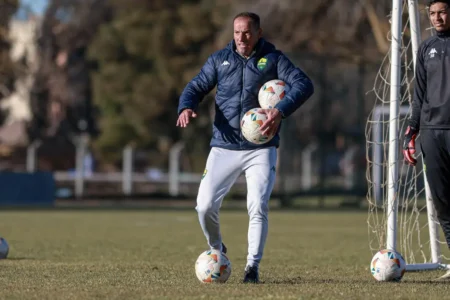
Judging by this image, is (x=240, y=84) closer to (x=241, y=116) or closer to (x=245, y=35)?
(x=241, y=116)

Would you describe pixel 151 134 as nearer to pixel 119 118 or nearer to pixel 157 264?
pixel 119 118

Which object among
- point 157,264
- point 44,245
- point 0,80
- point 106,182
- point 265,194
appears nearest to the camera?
point 265,194

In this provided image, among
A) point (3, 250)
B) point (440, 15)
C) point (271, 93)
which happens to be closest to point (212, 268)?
point (271, 93)

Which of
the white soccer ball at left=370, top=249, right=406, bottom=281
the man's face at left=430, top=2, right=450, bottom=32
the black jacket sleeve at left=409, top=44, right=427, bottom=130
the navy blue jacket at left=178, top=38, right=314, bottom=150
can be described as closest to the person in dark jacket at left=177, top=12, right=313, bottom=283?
the navy blue jacket at left=178, top=38, right=314, bottom=150

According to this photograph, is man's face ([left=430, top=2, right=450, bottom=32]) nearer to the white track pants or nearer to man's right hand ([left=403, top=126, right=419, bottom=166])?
man's right hand ([left=403, top=126, right=419, bottom=166])

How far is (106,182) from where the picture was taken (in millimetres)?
39312

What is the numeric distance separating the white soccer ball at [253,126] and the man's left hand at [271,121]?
3 cm

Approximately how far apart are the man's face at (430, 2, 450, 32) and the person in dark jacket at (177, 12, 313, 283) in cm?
124

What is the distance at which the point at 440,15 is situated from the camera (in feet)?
30.9

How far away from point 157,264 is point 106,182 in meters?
27.1

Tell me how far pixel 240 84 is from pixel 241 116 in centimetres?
29

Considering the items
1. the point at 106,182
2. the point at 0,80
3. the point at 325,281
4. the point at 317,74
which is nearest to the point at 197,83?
the point at 325,281

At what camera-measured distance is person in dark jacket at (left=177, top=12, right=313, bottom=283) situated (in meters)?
9.77

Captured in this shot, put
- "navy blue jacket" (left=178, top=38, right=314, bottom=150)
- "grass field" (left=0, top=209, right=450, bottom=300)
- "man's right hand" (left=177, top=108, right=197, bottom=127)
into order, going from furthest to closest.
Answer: "navy blue jacket" (left=178, top=38, right=314, bottom=150) < "man's right hand" (left=177, top=108, right=197, bottom=127) < "grass field" (left=0, top=209, right=450, bottom=300)
